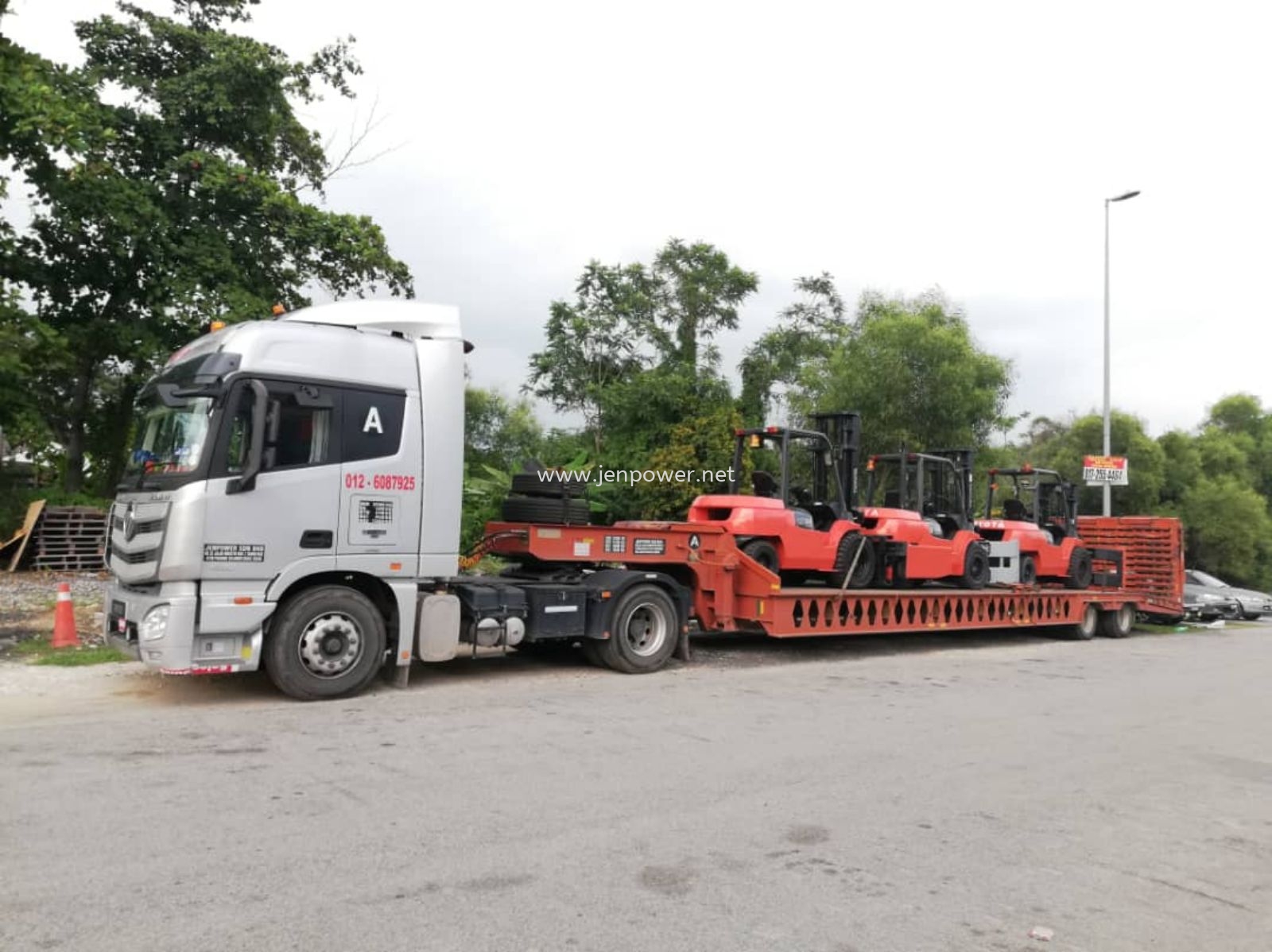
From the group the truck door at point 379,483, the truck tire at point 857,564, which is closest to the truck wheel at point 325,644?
the truck door at point 379,483

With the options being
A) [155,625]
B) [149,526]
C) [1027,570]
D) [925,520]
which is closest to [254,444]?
[149,526]

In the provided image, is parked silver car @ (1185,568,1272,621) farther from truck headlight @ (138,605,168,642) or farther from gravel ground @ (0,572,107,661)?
truck headlight @ (138,605,168,642)

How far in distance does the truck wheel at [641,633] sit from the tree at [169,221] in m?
12.3

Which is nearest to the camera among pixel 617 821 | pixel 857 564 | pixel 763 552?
pixel 617 821

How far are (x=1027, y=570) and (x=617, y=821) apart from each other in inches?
537

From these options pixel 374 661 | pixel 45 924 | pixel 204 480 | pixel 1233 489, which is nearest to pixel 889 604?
pixel 374 661

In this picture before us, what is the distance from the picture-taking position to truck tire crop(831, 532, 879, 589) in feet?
44.6

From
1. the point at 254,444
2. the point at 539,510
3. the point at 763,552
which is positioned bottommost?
the point at 763,552

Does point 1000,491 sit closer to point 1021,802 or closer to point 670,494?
point 670,494

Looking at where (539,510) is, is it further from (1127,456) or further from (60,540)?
(1127,456)

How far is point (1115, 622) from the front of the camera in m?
18.9

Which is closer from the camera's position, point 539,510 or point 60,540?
point 539,510

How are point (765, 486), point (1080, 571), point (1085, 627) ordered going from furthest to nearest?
point (1080, 571)
point (1085, 627)
point (765, 486)

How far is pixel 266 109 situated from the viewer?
21844mm
